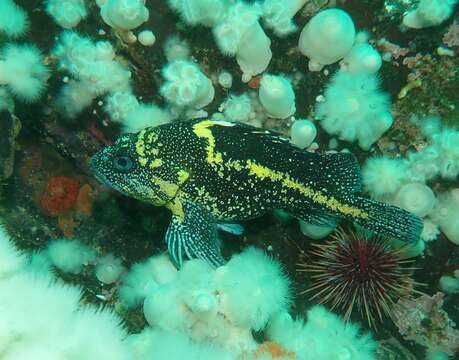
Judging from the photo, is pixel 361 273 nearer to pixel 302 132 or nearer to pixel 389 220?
pixel 389 220

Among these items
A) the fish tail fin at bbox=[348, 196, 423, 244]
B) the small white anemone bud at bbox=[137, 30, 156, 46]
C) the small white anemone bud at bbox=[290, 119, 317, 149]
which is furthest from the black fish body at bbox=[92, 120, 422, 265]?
the small white anemone bud at bbox=[137, 30, 156, 46]

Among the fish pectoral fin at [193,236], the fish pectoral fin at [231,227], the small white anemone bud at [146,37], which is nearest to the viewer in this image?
→ the fish pectoral fin at [193,236]

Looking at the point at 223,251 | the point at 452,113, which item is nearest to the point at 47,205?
the point at 223,251

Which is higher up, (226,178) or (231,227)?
(226,178)

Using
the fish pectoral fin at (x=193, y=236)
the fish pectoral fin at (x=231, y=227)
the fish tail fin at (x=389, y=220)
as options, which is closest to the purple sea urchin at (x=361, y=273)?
→ the fish tail fin at (x=389, y=220)

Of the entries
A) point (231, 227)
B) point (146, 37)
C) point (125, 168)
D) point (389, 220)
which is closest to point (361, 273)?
point (389, 220)

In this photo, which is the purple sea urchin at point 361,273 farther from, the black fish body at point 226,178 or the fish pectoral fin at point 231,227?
the fish pectoral fin at point 231,227
